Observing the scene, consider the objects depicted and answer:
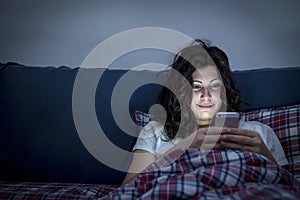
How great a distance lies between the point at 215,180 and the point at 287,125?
0.51 m

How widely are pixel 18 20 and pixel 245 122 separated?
1117mm

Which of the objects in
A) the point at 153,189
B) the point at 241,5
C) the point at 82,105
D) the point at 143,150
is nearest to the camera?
the point at 153,189

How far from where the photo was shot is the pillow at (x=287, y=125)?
114cm

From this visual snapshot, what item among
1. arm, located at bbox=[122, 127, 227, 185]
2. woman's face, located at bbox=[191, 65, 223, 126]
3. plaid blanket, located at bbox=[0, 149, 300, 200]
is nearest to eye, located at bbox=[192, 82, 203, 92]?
woman's face, located at bbox=[191, 65, 223, 126]

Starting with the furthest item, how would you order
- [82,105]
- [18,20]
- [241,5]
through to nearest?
[18,20]
[241,5]
[82,105]

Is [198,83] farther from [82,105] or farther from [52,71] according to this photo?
[52,71]

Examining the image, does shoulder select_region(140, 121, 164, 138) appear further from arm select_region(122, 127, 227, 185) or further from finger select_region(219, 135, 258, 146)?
finger select_region(219, 135, 258, 146)

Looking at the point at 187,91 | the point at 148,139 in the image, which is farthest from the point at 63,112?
the point at 187,91

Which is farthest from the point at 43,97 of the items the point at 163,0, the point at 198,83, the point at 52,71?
the point at 163,0

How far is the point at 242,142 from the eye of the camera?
3.43ft

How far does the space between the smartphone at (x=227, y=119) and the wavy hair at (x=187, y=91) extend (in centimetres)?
20

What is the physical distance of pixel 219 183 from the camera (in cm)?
78

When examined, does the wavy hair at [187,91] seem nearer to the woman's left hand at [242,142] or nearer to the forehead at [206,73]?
the forehead at [206,73]

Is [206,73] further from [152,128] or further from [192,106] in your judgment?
[152,128]
